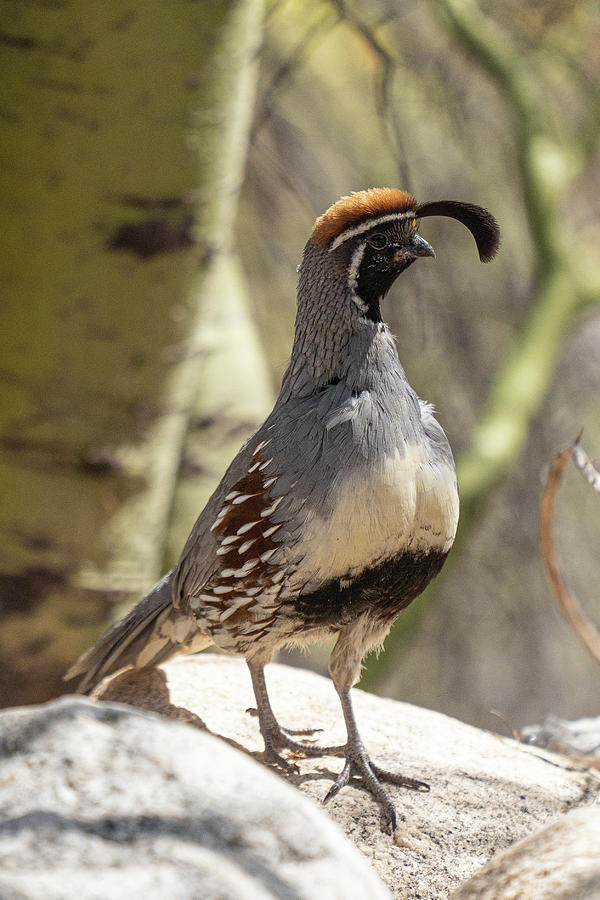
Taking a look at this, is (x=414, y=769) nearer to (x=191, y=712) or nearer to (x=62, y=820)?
(x=191, y=712)

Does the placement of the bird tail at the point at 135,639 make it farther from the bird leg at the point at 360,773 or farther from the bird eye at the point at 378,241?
the bird eye at the point at 378,241

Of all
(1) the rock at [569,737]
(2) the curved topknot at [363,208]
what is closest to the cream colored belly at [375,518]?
(2) the curved topknot at [363,208]

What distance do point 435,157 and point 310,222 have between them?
4.17 feet

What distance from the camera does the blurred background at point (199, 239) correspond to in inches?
140

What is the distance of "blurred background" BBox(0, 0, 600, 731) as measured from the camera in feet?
11.7

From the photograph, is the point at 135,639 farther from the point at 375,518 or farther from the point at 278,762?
the point at 375,518

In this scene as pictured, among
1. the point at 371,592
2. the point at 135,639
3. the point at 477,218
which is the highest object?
the point at 477,218

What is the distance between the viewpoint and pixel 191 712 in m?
3.26

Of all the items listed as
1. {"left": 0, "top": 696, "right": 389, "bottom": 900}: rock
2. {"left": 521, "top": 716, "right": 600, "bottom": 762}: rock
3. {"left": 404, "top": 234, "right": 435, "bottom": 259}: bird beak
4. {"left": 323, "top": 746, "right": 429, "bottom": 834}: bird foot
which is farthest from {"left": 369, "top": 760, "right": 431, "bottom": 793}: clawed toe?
{"left": 404, "top": 234, "right": 435, "bottom": 259}: bird beak

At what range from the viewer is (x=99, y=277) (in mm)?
3734

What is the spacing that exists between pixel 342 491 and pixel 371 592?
0.34 m

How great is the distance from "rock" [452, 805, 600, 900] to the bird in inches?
26.8

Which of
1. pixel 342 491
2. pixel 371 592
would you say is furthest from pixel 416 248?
pixel 371 592

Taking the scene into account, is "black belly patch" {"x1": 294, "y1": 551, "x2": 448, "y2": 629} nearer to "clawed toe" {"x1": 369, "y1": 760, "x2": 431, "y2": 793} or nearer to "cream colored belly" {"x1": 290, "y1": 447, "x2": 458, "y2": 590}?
"cream colored belly" {"x1": 290, "y1": 447, "x2": 458, "y2": 590}
